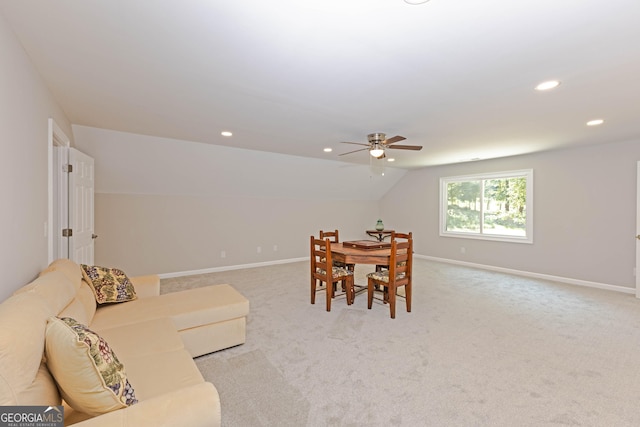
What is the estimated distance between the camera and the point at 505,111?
297 centimetres

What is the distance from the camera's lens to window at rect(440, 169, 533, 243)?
554 cm

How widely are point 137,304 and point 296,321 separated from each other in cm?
161

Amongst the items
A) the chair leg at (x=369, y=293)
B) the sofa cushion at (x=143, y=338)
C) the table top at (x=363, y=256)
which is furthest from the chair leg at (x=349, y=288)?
the sofa cushion at (x=143, y=338)

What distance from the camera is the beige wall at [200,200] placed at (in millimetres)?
4535

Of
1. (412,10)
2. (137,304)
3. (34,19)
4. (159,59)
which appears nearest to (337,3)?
(412,10)

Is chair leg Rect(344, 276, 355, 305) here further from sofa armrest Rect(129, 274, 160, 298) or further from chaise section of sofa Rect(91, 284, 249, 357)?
sofa armrest Rect(129, 274, 160, 298)

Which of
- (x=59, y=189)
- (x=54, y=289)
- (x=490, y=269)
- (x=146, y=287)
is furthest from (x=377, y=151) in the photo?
(x=490, y=269)

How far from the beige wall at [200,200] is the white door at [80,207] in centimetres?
74

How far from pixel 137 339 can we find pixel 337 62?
7.59 feet

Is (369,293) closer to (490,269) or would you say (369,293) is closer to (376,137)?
(376,137)

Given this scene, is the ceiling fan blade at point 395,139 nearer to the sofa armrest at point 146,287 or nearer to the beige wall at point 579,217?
the sofa armrest at point 146,287

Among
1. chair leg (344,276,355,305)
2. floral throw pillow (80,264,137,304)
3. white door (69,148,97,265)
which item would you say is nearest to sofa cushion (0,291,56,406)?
floral throw pillow (80,264,137,304)

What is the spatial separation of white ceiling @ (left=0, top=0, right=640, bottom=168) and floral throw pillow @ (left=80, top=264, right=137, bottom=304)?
5.30 feet

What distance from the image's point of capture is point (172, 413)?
1131mm
